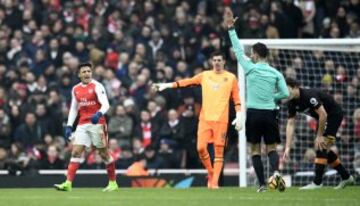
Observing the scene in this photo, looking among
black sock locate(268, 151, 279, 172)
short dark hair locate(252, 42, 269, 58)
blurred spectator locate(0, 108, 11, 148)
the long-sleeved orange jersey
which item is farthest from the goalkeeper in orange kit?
blurred spectator locate(0, 108, 11, 148)

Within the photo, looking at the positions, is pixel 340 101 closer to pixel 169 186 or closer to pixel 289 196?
pixel 169 186

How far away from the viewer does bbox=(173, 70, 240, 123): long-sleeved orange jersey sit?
59.5ft

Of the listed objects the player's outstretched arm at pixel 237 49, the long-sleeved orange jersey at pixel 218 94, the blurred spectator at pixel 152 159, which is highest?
the player's outstretched arm at pixel 237 49

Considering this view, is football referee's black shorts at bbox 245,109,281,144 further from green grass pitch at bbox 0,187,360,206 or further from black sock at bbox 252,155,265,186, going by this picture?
green grass pitch at bbox 0,187,360,206

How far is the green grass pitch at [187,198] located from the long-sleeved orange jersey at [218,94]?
1676 mm

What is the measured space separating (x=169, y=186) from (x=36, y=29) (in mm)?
6986

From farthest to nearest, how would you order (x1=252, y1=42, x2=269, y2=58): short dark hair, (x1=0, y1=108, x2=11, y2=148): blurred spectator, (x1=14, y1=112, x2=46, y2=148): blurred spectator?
(x1=0, y1=108, x2=11, y2=148): blurred spectator
(x1=14, y1=112, x2=46, y2=148): blurred spectator
(x1=252, y1=42, x2=269, y2=58): short dark hair

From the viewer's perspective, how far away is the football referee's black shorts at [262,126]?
16.5m

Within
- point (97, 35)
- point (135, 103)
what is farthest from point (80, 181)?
point (97, 35)

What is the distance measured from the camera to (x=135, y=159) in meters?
22.9

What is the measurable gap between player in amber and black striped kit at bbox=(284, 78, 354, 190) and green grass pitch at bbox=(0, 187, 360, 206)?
123 cm

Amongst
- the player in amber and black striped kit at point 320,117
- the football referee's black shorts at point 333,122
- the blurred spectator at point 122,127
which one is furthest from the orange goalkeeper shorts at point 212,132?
the blurred spectator at point 122,127

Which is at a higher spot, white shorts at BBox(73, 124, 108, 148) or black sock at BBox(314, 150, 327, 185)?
white shorts at BBox(73, 124, 108, 148)

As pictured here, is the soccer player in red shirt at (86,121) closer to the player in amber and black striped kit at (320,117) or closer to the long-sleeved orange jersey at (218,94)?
the long-sleeved orange jersey at (218,94)
